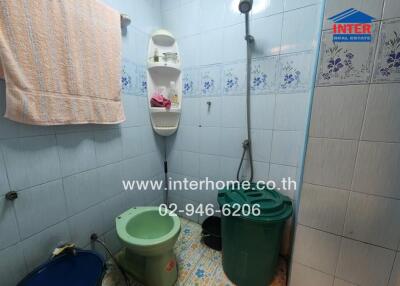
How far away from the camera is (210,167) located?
157 centimetres

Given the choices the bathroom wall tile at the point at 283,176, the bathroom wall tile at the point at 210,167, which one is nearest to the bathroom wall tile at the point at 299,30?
the bathroom wall tile at the point at 283,176

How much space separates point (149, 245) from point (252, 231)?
0.58 m

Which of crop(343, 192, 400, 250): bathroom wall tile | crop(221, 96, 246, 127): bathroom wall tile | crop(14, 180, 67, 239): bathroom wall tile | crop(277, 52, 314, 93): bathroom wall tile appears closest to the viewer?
crop(343, 192, 400, 250): bathroom wall tile

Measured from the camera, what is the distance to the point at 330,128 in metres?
0.80

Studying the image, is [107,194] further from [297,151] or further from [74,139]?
[297,151]

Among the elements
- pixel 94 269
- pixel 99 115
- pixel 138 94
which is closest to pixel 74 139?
pixel 99 115

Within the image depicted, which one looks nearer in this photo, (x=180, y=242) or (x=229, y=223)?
(x=229, y=223)

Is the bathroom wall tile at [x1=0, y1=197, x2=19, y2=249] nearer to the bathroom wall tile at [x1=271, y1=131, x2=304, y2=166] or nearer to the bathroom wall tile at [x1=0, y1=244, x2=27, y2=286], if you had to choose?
the bathroom wall tile at [x1=0, y1=244, x2=27, y2=286]

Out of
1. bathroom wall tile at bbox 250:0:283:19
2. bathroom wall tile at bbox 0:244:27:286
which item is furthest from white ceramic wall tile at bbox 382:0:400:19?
bathroom wall tile at bbox 0:244:27:286

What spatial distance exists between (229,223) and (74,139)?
1057mm

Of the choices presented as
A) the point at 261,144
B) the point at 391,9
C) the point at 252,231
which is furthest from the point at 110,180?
the point at 391,9

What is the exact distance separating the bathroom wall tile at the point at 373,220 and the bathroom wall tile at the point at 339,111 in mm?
294

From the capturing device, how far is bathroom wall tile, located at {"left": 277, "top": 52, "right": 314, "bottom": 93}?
3.58 feet

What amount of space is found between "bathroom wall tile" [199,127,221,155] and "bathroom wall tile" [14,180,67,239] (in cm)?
101
